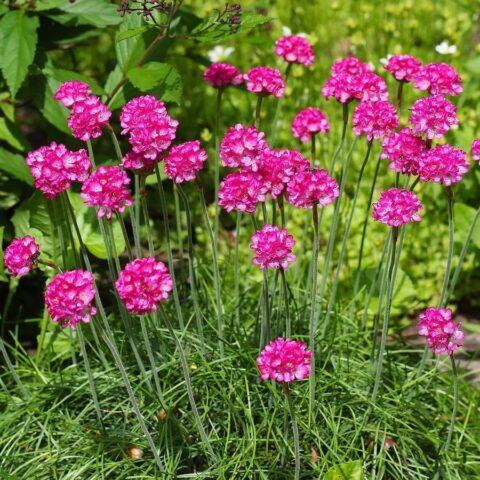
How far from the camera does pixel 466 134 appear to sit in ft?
12.4

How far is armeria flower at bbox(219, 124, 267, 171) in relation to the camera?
2025 millimetres

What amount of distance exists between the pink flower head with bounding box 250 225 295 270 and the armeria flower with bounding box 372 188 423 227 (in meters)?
0.29

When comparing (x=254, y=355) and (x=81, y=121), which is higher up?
(x=81, y=121)

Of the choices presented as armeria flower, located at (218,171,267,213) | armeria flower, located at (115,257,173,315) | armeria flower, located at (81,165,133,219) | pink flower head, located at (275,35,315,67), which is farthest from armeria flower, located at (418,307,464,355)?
pink flower head, located at (275,35,315,67)

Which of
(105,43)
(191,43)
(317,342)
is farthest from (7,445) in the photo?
(105,43)

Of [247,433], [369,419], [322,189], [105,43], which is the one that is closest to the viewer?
[322,189]

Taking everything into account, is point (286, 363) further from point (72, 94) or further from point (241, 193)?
point (72, 94)

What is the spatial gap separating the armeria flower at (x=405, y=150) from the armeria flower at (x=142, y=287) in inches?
31.2

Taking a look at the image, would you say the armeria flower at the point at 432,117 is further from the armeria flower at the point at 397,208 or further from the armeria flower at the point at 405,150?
the armeria flower at the point at 397,208

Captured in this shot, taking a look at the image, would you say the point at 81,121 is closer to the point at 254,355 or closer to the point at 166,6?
the point at 166,6

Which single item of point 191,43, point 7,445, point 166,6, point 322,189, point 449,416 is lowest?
point 449,416

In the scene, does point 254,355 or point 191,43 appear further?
point 191,43

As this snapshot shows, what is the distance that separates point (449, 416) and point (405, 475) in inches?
15.6

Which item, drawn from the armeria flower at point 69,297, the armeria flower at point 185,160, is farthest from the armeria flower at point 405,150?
the armeria flower at point 69,297
